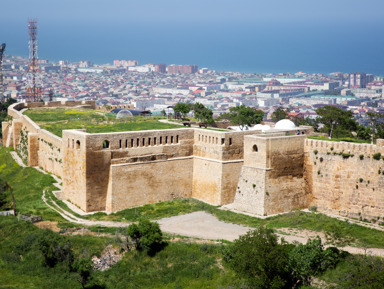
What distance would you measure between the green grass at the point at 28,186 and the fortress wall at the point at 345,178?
12023mm

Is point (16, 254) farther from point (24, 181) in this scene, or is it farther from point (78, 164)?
point (24, 181)

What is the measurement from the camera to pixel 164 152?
97.8 feet

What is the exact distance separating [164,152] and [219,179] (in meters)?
3.05

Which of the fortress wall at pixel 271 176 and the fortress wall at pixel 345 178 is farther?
the fortress wall at pixel 271 176

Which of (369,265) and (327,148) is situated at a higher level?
(327,148)

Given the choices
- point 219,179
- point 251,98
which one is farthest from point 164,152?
point 251,98

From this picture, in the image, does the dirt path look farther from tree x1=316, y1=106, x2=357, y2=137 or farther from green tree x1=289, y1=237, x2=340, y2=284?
tree x1=316, y1=106, x2=357, y2=137

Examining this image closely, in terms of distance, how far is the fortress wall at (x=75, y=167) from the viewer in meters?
27.6

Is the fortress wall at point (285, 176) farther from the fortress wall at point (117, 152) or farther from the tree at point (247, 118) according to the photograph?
the tree at point (247, 118)

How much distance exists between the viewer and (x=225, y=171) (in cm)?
2945

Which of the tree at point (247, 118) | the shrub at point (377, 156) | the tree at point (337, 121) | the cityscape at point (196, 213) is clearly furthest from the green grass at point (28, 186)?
the tree at point (337, 121)

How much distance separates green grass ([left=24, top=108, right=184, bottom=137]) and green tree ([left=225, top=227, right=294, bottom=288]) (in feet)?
41.4

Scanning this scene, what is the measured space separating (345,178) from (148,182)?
30.7ft

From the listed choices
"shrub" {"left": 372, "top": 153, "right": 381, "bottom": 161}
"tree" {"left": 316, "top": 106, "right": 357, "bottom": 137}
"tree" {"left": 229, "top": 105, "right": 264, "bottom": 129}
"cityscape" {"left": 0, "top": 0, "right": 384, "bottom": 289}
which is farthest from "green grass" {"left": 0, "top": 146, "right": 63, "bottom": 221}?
"tree" {"left": 316, "top": 106, "right": 357, "bottom": 137}
